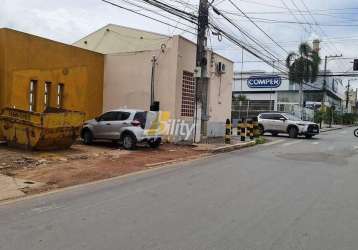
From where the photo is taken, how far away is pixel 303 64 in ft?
163

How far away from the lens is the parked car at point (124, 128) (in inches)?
708

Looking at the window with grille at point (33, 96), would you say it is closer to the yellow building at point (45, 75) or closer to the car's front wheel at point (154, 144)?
the yellow building at point (45, 75)

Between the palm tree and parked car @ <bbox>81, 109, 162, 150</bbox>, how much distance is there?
34.0m

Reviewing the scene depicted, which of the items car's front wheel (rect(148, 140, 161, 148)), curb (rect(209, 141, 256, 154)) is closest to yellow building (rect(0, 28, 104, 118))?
car's front wheel (rect(148, 140, 161, 148))

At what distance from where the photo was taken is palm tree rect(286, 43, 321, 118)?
49719mm

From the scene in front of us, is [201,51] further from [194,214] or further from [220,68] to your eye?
[194,214]

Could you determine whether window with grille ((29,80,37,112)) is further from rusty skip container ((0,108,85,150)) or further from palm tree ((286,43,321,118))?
palm tree ((286,43,321,118))

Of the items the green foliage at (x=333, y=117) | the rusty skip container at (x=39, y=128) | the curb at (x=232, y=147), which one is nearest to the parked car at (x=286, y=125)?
the curb at (x=232, y=147)

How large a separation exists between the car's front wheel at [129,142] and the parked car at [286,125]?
621 inches

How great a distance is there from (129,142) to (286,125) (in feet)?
52.6

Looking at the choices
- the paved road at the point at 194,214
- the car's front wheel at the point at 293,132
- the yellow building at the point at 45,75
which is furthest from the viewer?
the car's front wheel at the point at 293,132

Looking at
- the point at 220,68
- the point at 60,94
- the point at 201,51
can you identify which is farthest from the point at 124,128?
the point at 220,68

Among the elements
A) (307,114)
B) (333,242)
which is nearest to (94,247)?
(333,242)

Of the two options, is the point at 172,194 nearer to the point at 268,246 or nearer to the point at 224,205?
the point at 224,205
